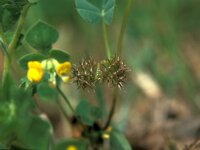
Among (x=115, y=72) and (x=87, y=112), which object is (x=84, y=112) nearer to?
(x=87, y=112)

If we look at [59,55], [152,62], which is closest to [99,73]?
[59,55]

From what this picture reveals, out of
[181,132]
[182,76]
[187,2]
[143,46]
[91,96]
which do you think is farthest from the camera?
[187,2]

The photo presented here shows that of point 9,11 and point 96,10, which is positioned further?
point 96,10

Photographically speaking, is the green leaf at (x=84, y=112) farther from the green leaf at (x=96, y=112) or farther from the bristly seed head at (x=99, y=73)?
the bristly seed head at (x=99, y=73)

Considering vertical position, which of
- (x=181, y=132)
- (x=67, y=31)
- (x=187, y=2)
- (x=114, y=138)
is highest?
(x=67, y=31)

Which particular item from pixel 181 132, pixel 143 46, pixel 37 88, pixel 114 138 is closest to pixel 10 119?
pixel 37 88

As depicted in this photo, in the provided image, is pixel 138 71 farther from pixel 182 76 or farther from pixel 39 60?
pixel 39 60
